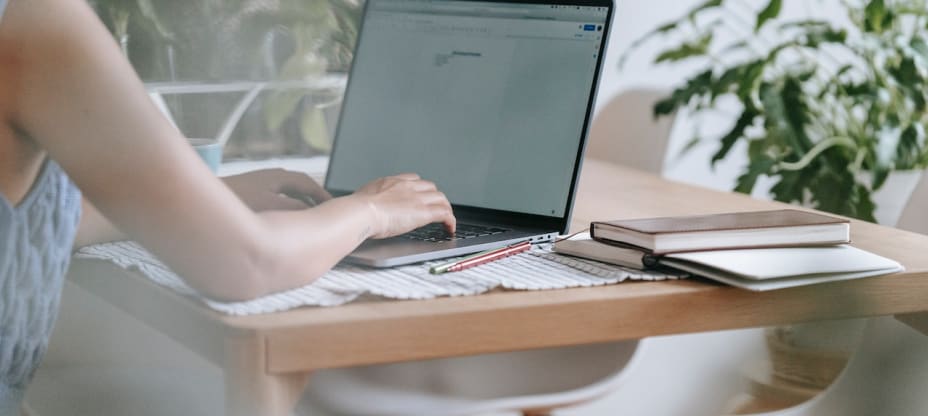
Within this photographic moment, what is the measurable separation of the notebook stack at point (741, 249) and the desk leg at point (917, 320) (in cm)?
10

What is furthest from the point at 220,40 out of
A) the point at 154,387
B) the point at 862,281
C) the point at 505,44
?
the point at 862,281

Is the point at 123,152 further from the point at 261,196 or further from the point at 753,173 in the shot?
the point at 753,173

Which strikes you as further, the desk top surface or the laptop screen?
the laptop screen

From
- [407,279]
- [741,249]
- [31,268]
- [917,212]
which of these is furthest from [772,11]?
[31,268]

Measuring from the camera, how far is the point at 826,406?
3.41 feet

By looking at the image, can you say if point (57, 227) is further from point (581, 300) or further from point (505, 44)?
point (505, 44)

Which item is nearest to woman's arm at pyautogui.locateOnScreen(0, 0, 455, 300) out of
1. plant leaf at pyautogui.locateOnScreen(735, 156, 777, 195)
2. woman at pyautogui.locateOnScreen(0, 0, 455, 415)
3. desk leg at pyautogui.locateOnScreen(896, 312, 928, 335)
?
woman at pyautogui.locateOnScreen(0, 0, 455, 415)

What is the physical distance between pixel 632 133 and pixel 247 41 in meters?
0.92

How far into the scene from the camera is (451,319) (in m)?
0.71

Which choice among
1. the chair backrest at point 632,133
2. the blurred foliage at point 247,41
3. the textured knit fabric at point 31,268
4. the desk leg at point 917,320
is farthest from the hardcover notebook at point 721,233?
the chair backrest at point 632,133

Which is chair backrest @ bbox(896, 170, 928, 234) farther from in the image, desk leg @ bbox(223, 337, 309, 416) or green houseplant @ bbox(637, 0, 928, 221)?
desk leg @ bbox(223, 337, 309, 416)

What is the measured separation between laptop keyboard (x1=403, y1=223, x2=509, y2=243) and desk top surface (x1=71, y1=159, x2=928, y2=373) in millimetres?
175

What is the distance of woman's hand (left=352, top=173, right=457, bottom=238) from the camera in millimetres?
838

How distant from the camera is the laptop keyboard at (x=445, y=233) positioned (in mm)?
930
